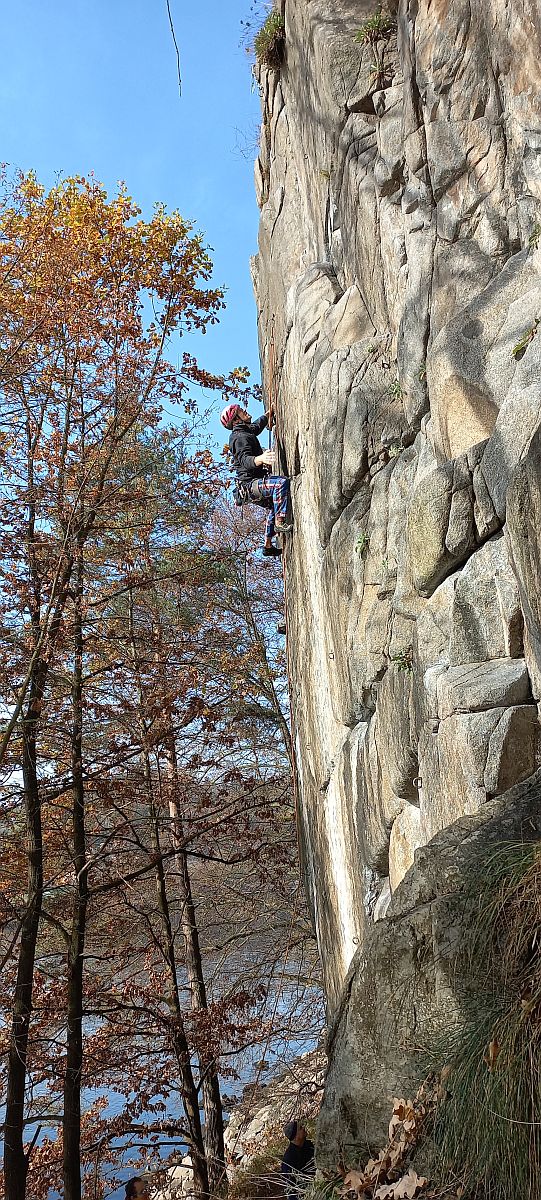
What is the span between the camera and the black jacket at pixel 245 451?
10.9 m

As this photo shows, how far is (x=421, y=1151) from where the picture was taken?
10.0ft

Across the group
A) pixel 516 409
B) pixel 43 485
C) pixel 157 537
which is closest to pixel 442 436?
pixel 516 409

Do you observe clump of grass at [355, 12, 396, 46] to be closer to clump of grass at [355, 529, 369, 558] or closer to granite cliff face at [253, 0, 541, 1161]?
granite cliff face at [253, 0, 541, 1161]

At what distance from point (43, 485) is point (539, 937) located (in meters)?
8.06

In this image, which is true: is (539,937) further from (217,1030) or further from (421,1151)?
(217,1030)

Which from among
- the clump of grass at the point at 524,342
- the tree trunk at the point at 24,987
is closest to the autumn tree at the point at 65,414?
the tree trunk at the point at 24,987

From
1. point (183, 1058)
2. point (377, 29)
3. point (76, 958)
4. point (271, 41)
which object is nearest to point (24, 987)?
point (76, 958)

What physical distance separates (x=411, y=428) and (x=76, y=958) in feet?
22.0

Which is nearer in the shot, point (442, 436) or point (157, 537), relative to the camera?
point (442, 436)

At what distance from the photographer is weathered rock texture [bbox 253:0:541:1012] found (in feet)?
16.0

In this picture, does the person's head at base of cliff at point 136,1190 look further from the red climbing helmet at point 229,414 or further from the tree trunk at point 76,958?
the red climbing helmet at point 229,414

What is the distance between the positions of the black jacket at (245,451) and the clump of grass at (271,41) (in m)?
4.63

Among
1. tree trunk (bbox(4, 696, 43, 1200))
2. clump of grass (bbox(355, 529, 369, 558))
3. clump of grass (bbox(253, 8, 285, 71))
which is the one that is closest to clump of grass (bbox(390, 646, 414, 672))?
clump of grass (bbox(355, 529, 369, 558))

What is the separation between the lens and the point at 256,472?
10.9 metres
